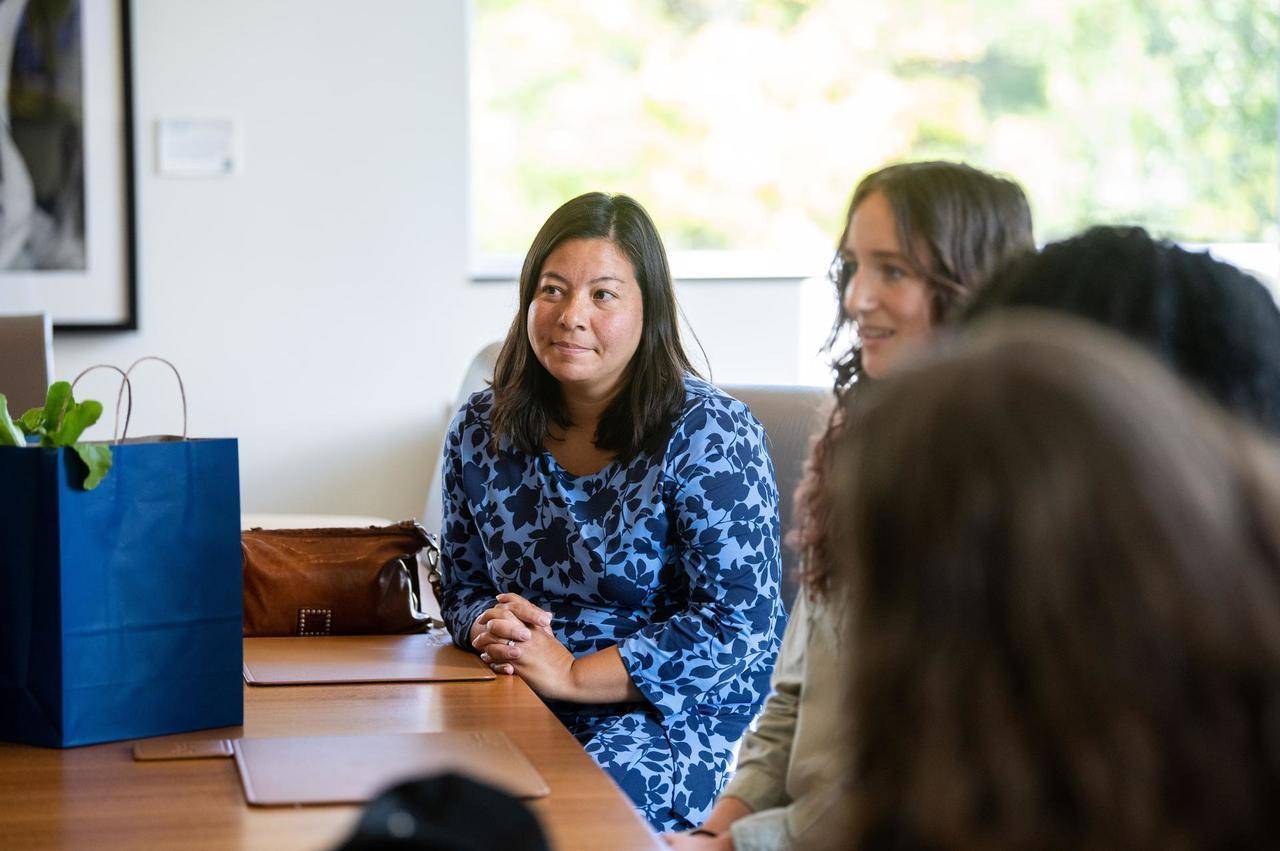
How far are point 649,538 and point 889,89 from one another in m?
3.79

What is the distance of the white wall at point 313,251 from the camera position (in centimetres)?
337

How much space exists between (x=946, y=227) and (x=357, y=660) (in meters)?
0.81

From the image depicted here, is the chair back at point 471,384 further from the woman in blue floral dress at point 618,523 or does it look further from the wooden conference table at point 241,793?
the wooden conference table at point 241,793

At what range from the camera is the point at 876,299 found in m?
1.22

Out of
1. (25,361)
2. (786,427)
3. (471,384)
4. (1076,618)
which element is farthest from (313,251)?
(1076,618)

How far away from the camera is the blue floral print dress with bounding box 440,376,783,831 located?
1.73 m

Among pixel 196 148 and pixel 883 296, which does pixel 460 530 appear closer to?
pixel 883 296

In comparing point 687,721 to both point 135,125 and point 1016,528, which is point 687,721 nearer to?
point 1016,528

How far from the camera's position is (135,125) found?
334 cm

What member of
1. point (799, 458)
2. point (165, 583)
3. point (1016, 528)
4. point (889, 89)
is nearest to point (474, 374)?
point (799, 458)

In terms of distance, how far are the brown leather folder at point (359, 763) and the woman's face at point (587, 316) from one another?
72 centimetres

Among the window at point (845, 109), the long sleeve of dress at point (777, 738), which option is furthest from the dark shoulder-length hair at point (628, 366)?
the window at point (845, 109)

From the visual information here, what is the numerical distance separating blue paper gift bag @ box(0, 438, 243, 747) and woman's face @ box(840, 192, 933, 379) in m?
0.57

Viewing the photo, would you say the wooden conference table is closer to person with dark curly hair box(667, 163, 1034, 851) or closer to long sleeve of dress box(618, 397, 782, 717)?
person with dark curly hair box(667, 163, 1034, 851)
